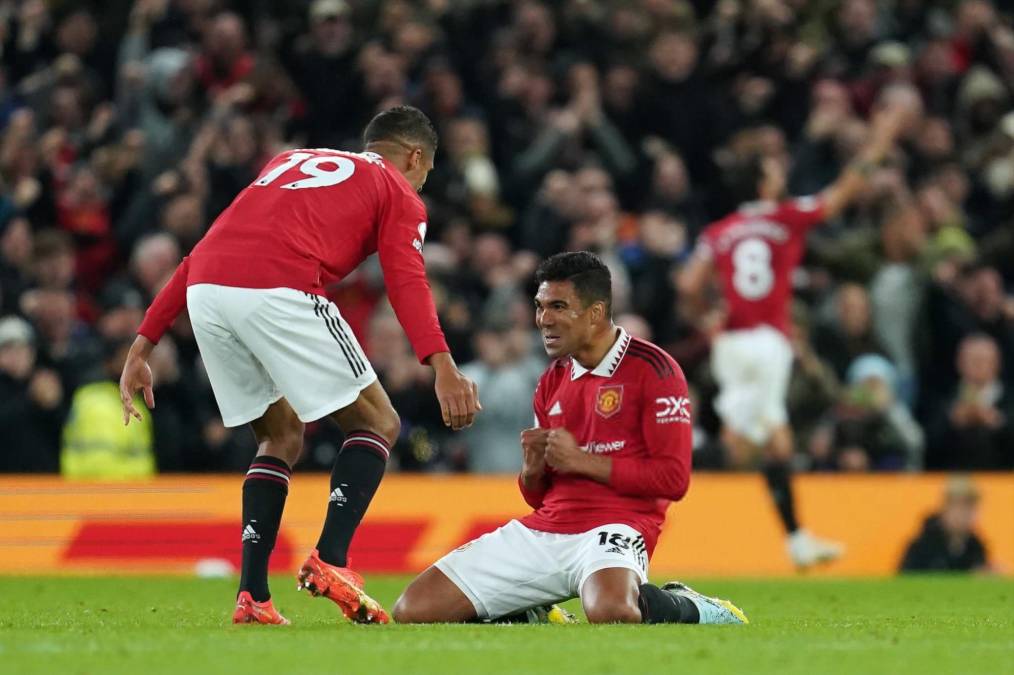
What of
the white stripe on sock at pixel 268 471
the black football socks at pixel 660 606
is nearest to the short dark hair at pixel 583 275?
the black football socks at pixel 660 606

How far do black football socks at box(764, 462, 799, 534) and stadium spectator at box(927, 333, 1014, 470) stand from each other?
2277 millimetres

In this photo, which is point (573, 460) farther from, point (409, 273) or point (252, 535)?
point (252, 535)

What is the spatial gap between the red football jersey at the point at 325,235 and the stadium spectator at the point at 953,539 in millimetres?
7332

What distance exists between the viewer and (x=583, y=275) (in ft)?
24.2

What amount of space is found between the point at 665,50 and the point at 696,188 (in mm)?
1344

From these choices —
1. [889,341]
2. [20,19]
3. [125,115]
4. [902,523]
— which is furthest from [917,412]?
[20,19]

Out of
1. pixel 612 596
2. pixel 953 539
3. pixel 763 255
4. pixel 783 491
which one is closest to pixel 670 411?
pixel 612 596

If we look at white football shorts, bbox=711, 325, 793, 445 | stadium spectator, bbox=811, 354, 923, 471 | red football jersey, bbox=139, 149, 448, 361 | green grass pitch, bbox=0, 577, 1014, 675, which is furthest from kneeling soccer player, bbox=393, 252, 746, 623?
stadium spectator, bbox=811, 354, 923, 471

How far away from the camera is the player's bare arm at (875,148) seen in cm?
1369

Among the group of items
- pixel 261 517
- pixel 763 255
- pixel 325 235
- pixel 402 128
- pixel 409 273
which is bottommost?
pixel 261 517

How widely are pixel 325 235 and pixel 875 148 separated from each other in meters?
9.34

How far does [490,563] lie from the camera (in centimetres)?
732

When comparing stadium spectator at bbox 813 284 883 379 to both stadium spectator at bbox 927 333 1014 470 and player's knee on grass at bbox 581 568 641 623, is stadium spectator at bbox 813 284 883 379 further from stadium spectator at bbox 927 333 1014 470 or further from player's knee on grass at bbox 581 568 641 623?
player's knee on grass at bbox 581 568 641 623

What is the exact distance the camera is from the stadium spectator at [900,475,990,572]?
516 inches
